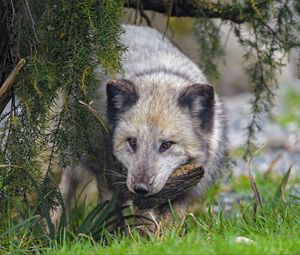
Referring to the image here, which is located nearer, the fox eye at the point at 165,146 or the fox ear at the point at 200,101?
the fox eye at the point at 165,146

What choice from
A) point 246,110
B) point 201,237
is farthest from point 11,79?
point 246,110

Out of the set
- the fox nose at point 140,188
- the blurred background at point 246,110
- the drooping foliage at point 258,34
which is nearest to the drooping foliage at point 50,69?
the fox nose at point 140,188

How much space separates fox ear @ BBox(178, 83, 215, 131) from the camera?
6199 millimetres

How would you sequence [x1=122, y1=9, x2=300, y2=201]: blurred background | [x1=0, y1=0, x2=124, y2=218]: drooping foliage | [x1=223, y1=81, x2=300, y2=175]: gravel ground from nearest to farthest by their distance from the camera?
1. [x1=0, y1=0, x2=124, y2=218]: drooping foliage
2. [x1=122, y1=9, x2=300, y2=201]: blurred background
3. [x1=223, y1=81, x2=300, y2=175]: gravel ground

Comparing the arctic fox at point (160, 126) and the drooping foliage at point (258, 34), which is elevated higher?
the drooping foliage at point (258, 34)

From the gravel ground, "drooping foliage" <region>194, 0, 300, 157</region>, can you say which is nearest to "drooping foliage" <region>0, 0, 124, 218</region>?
"drooping foliage" <region>194, 0, 300, 157</region>

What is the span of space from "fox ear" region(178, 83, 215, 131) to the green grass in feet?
2.42

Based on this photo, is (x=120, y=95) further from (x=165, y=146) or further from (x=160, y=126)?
(x=165, y=146)

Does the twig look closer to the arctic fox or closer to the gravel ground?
the arctic fox

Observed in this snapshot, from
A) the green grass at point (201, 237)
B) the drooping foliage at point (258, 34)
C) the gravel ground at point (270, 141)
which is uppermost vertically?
the drooping foliage at point (258, 34)

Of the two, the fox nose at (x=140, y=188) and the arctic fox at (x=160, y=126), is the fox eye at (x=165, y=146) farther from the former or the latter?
the fox nose at (x=140, y=188)

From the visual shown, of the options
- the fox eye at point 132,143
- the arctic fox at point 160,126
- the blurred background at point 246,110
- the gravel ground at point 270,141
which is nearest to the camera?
the arctic fox at point 160,126

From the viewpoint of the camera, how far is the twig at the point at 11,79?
5600mm

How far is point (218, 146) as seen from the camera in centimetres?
665
